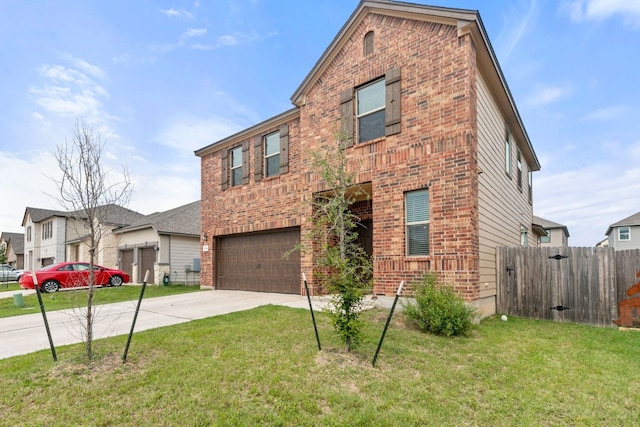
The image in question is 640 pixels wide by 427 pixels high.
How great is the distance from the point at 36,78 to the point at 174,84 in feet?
12.8

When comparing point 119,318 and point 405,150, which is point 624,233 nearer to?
point 405,150

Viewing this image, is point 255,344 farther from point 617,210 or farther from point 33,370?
point 617,210

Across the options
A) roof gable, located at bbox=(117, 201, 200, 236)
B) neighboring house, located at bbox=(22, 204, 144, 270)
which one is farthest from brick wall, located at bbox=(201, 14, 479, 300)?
neighboring house, located at bbox=(22, 204, 144, 270)

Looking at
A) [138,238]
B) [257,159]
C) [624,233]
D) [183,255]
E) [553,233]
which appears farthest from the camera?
[553,233]

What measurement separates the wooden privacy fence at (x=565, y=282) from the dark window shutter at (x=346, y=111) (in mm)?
4966

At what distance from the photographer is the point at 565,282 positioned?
786cm

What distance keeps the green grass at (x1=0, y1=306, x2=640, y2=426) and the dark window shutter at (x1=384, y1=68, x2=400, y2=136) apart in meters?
4.77

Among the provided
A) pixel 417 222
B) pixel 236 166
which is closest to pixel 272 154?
pixel 236 166

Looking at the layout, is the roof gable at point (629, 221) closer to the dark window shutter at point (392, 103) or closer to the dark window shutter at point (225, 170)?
the dark window shutter at point (392, 103)

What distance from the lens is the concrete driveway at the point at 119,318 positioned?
6.00m

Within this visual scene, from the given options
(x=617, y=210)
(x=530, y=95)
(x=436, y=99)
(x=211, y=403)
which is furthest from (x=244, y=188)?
(x=617, y=210)

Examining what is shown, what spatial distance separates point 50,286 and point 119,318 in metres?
10.7

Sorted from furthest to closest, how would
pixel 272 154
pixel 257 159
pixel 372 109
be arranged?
pixel 257 159, pixel 272 154, pixel 372 109

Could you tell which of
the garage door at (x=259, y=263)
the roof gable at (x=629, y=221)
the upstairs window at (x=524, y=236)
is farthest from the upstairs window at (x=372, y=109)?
the roof gable at (x=629, y=221)
